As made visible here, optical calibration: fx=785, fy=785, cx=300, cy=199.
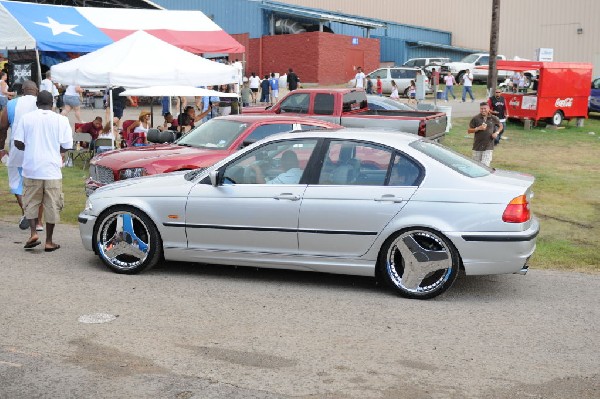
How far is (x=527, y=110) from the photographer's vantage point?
1021 inches

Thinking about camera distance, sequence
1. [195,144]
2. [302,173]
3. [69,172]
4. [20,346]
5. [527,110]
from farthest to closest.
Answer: [527,110]
[69,172]
[195,144]
[302,173]
[20,346]

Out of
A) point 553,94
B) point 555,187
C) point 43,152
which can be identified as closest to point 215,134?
point 43,152

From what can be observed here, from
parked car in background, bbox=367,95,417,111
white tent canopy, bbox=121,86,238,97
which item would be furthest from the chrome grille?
parked car in background, bbox=367,95,417,111

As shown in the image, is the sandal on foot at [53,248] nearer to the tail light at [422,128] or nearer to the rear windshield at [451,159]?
the rear windshield at [451,159]

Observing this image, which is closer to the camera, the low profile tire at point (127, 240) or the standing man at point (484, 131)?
the low profile tire at point (127, 240)

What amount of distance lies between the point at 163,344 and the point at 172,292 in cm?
147

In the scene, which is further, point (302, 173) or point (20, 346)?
point (302, 173)

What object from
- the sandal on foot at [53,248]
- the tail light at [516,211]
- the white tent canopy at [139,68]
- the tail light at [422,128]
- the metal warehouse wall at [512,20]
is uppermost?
the metal warehouse wall at [512,20]

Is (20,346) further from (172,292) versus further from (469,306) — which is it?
(469,306)

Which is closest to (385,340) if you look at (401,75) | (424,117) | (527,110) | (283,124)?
(283,124)

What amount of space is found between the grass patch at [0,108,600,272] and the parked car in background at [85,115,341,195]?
1.02m

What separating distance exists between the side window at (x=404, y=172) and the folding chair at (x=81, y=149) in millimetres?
10176

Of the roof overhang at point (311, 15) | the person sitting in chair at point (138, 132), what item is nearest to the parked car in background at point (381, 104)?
the person sitting in chair at point (138, 132)

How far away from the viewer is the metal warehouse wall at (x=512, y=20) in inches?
1806
